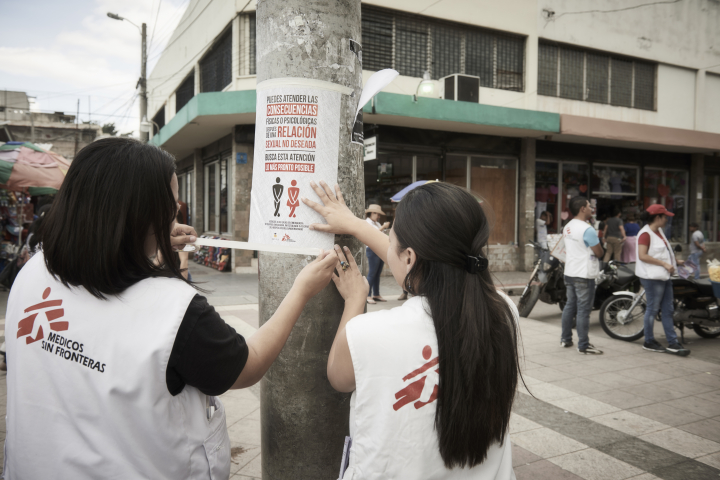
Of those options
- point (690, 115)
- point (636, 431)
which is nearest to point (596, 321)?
point (636, 431)

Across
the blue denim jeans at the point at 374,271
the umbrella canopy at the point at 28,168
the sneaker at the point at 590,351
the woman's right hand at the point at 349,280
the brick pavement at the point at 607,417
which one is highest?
the umbrella canopy at the point at 28,168

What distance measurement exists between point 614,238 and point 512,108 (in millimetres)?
4733

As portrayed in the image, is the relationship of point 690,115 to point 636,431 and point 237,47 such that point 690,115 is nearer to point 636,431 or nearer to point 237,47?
point 237,47

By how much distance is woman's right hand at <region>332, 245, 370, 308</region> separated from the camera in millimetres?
1777

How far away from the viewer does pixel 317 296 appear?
1.92 m

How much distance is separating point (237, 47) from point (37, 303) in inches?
497

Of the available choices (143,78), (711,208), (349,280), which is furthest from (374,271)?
(711,208)

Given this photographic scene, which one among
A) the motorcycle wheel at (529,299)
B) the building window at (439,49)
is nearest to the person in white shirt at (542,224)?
the building window at (439,49)

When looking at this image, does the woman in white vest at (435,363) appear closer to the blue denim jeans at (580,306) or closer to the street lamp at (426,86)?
the blue denim jeans at (580,306)

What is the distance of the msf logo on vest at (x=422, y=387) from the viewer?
1.33 m

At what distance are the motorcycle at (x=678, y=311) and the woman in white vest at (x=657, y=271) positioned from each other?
512 mm

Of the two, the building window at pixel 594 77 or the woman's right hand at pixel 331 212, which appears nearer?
the woman's right hand at pixel 331 212

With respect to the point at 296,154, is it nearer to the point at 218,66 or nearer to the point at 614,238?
the point at 614,238

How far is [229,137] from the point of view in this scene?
45.7 feet
